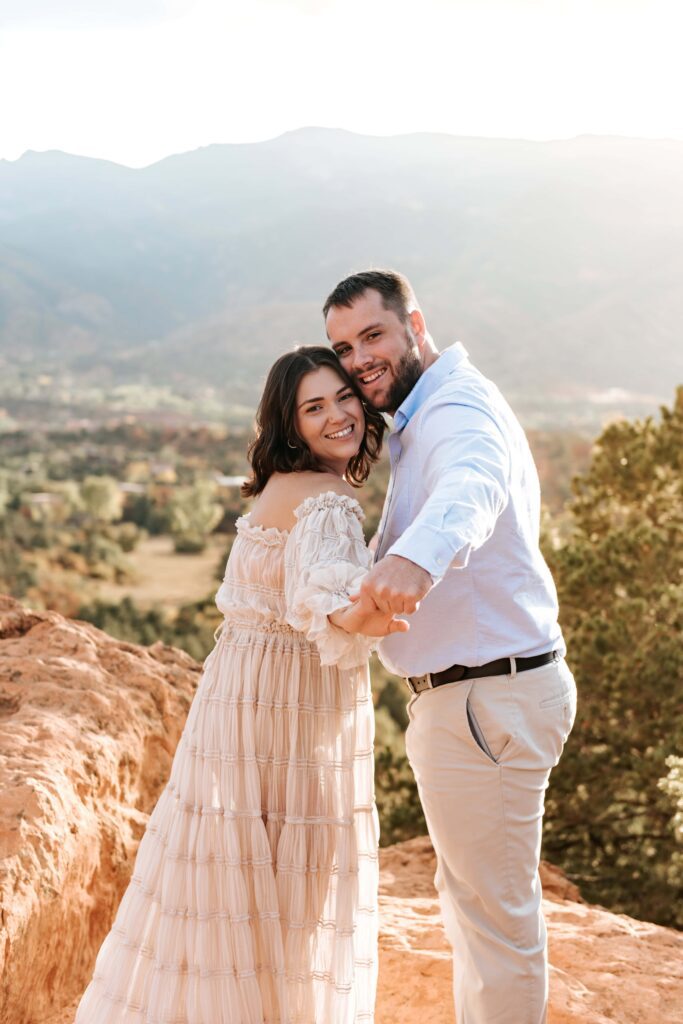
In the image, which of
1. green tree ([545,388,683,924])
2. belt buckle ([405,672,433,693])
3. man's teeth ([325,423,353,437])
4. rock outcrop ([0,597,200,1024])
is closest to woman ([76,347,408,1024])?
man's teeth ([325,423,353,437])

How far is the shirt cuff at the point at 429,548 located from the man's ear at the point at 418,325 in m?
0.94

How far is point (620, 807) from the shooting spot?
747cm

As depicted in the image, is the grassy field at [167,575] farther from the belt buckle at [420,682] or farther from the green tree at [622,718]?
the belt buckle at [420,682]

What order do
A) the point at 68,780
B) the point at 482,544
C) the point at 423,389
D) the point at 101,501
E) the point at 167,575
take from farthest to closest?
the point at 101,501 → the point at 167,575 → the point at 68,780 → the point at 423,389 → the point at 482,544

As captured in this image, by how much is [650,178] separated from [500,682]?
165m

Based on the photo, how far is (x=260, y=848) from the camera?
2662 millimetres

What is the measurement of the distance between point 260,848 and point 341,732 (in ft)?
1.24

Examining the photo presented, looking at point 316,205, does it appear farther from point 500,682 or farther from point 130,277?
point 500,682

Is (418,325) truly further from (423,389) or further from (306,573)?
(306,573)

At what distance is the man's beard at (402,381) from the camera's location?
108 inches

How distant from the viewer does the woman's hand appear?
2.09 m

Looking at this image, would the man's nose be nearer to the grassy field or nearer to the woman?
the woman

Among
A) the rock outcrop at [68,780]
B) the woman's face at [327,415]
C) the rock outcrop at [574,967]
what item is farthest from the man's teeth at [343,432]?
the rock outcrop at [574,967]

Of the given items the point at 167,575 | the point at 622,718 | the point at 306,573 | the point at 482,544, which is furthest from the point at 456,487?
the point at 167,575
